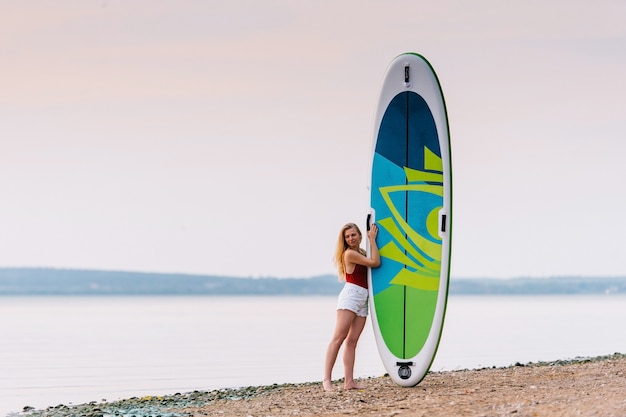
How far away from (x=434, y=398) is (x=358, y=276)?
5.70 feet

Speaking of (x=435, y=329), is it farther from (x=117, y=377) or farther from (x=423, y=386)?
(x=117, y=377)

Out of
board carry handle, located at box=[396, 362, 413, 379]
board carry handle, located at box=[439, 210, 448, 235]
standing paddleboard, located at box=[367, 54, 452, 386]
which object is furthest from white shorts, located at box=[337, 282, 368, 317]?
board carry handle, located at box=[439, 210, 448, 235]

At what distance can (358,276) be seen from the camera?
10359mm

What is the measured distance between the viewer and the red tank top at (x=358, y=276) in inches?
407

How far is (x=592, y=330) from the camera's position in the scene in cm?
3341

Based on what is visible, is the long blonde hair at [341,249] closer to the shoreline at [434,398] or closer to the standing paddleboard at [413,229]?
the standing paddleboard at [413,229]

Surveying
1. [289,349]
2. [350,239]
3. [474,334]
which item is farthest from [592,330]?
[350,239]

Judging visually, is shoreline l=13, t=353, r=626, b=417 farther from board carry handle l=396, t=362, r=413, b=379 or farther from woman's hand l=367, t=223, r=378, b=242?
woman's hand l=367, t=223, r=378, b=242

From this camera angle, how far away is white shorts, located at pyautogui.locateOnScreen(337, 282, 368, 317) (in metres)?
10.2

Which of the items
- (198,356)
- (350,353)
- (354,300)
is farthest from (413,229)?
(198,356)

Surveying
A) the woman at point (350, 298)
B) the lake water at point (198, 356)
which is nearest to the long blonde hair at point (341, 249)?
the woman at point (350, 298)

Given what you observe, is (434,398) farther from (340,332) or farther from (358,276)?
(358,276)

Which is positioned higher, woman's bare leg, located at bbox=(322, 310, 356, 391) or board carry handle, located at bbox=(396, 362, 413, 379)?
woman's bare leg, located at bbox=(322, 310, 356, 391)

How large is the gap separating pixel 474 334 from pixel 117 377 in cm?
1647
